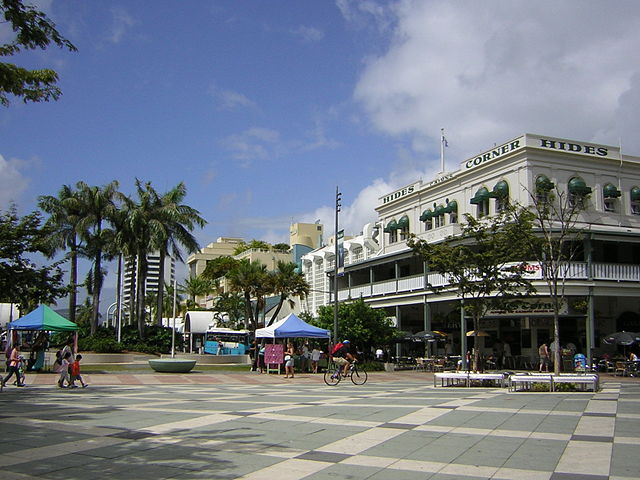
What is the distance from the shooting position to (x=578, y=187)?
3556 centimetres

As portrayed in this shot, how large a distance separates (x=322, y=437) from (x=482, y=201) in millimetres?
29568

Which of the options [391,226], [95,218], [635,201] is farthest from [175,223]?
[635,201]

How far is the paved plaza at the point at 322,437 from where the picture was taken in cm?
817

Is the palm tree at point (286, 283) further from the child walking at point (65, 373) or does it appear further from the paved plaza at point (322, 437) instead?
the paved plaza at point (322, 437)

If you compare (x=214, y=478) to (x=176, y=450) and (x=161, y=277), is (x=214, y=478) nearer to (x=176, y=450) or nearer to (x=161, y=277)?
A: (x=176, y=450)

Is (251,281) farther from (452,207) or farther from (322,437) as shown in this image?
(322,437)

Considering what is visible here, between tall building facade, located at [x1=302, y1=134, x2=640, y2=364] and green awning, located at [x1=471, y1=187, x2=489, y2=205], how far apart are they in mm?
74

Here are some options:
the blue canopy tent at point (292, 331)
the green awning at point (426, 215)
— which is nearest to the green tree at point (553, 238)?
the green awning at point (426, 215)

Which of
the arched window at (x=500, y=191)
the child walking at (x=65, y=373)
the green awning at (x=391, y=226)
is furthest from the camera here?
the green awning at (x=391, y=226)

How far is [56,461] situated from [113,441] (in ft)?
5.13

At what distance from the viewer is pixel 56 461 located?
339 inches

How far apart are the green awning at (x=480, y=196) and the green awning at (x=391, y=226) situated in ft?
33.5

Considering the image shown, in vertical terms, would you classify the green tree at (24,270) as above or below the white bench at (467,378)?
above

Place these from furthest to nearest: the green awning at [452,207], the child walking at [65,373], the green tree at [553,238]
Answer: the green awning at [452,207], the green tree at [553,238], the child walking at [65,373]
